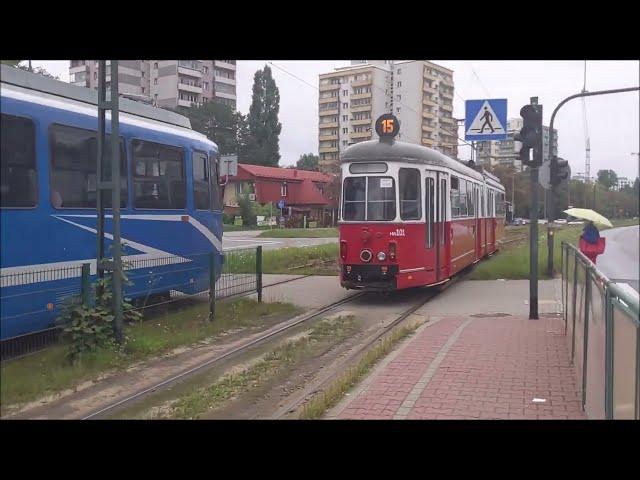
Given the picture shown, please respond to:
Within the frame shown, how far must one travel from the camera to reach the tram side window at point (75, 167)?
7242 mm

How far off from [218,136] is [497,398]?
6.13 metres

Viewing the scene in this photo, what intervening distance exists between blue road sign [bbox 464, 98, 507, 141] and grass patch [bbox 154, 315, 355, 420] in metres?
4.25

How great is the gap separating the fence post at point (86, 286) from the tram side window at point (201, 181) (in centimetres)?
302

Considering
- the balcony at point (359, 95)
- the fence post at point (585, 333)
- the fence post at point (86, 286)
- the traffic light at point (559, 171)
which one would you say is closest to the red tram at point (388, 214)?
the balcony at point (359, 95)

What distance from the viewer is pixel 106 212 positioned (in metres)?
8.07

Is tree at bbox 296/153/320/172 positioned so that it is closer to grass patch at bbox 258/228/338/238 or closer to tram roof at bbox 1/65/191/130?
grass patch at bbox 258/228/338/238

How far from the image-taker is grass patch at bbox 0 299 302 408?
5289mm

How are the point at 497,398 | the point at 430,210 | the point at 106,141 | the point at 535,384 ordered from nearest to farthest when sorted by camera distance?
the point at 497,398 → the point at 535,384 → the point at 106,141 → the point at 430,210

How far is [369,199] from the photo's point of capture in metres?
12.8

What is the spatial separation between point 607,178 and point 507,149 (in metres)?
9.05

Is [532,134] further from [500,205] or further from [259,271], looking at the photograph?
[500,205]

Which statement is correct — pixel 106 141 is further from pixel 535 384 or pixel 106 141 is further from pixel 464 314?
pixel 464 314

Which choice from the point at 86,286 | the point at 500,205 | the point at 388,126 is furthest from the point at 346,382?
the point at 500,205
